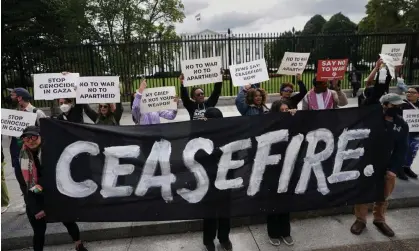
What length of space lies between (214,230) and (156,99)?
1947 mm

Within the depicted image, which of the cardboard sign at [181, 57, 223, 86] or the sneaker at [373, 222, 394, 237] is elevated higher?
the cardboard sign at [181, 57, 223, 86]

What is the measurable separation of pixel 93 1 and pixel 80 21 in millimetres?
1129

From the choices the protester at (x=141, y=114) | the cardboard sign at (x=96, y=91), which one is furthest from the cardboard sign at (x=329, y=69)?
the cardboard sign at (x=96, y=91)

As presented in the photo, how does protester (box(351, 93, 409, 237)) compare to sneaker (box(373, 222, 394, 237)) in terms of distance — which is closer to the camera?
protester (box(351, 93, 409, 237))

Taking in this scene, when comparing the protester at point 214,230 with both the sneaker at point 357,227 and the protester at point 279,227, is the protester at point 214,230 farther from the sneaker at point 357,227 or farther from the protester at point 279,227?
the sneaker at point 357,227

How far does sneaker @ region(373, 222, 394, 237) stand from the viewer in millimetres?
4199

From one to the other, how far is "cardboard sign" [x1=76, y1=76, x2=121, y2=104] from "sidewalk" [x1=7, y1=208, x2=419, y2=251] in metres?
1.83

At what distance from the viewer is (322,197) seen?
409 cm

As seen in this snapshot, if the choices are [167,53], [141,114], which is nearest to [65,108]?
[141,114]

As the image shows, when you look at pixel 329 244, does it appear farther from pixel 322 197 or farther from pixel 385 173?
pixel 385 173

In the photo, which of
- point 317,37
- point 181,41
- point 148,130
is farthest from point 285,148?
point 317,37

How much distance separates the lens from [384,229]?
13.9ft

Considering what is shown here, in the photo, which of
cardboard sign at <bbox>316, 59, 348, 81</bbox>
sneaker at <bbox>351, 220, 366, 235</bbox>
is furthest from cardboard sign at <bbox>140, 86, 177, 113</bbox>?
sneaker at <bbox>351, 220, 366, 235</bbox>

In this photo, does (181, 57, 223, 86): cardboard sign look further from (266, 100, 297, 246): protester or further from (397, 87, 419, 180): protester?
(397, 87, 419, 180): protester
